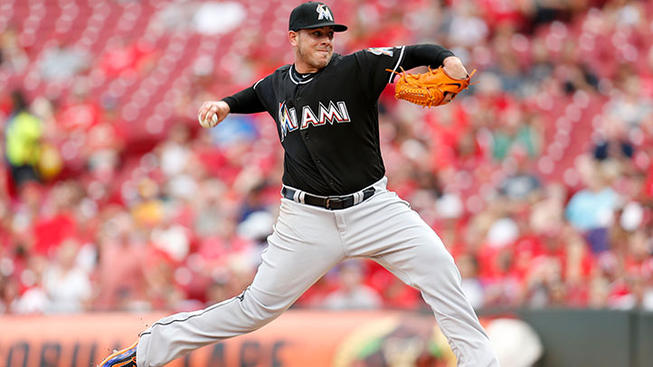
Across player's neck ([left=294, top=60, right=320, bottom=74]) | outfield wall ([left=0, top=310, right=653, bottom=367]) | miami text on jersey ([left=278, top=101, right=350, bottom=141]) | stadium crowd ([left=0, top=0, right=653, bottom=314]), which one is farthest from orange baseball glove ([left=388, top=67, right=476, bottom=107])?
→ stadium crowd ([left=0, top=0, right=653, bottom=314])

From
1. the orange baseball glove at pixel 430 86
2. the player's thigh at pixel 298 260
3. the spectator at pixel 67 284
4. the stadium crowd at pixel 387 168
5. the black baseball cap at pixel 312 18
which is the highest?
the black baseball cap at pixel 312 18

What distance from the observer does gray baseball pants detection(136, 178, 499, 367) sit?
4.29 meters

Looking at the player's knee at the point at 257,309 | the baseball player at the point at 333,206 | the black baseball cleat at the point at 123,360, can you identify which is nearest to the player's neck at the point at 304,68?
the baseball player at the point at 333,206

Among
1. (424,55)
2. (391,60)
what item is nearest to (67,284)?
(391,60)

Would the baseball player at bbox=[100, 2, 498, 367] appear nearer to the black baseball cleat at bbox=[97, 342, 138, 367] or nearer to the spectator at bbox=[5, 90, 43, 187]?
the black baseball cleat at bbox=[97, 342, 138, 367]

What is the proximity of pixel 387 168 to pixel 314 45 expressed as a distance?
4744mm

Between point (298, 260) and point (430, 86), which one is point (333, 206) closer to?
point (298, 260)

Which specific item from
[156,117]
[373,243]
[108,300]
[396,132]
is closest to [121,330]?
[108,300]

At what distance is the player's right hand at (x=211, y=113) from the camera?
4.37 metres

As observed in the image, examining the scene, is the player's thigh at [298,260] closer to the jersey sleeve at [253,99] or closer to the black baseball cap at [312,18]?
the jersey sleeve at [253,99]

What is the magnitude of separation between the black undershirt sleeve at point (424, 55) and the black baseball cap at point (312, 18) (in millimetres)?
317

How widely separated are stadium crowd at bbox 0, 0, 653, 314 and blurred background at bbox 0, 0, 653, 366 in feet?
0.07

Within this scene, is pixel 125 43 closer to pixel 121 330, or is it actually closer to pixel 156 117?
pixel 156 117

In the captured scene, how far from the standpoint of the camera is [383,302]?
758 centimetres
